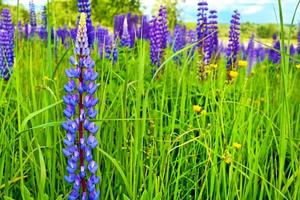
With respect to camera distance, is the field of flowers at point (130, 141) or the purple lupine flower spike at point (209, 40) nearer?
the field of flowers at point (130, 141)

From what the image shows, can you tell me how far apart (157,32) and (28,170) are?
2.19 m

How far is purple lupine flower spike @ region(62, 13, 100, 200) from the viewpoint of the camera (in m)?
1.55

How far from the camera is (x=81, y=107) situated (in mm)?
1574

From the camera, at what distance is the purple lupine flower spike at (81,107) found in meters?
1.55

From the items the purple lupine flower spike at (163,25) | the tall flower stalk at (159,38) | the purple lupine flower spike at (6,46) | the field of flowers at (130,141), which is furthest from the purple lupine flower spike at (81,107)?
the purple lupine flower spike at (163,25)

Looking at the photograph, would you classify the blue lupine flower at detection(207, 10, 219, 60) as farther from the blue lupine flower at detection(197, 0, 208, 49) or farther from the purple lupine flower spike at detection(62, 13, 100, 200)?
the purple lupine flower spike at detection(62, 13, 100, 200)

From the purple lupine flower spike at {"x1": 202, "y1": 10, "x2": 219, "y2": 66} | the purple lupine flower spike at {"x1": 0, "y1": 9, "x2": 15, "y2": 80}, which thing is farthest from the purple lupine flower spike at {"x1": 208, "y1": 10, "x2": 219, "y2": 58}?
the purple lupine flower spike at {"x1": 0, "y1": 9, "x2": 15, "y2": 80}

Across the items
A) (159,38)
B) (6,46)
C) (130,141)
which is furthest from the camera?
(159,38)

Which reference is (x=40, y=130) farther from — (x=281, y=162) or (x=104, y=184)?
(x=281, y=162)

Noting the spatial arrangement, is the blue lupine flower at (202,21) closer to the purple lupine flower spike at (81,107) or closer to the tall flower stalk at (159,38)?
the tall flower stalk at (159,38)

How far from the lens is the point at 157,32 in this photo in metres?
4.22

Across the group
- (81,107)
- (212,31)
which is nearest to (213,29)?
(212,31)

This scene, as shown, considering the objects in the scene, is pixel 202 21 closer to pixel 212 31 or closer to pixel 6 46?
pixel 212 31

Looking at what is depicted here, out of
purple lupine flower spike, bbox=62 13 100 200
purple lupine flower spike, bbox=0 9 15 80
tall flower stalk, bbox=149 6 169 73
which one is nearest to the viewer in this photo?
purple lupine flower spike, bbox=62 13 100 200
